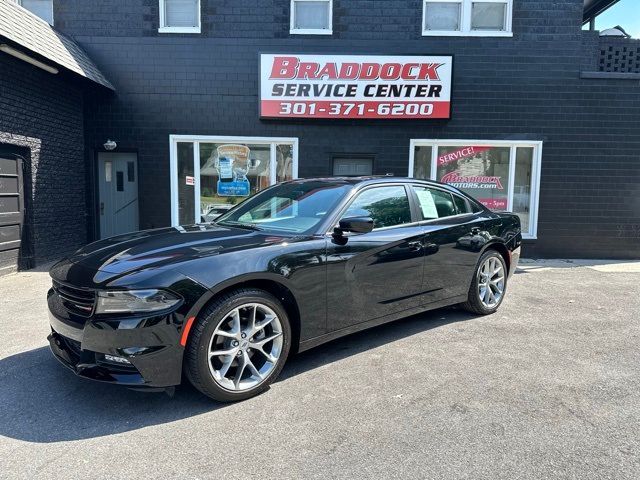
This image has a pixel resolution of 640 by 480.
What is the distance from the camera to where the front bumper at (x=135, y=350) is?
278cm

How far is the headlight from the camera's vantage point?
9.23ft

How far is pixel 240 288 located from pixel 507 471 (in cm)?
193

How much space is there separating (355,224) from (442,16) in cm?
723

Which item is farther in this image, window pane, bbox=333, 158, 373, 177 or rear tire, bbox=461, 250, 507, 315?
window pane, bbox=333, 158, 373, 177

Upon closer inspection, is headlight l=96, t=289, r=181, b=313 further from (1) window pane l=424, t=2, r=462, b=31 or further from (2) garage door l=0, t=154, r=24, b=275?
(1) window pane l=424, t=2, r=462, b=31

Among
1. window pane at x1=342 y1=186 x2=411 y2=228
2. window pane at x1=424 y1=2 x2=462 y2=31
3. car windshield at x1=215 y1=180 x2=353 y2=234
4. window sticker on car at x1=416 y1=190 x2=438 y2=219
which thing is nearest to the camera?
car windshield at x1=215 y1=180 x2=353 y2=234

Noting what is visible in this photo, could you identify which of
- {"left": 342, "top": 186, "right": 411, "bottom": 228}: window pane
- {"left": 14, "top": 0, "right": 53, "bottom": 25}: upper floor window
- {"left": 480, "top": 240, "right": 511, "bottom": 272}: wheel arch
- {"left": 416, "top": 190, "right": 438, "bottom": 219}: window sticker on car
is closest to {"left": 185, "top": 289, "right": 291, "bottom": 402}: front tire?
Result: {"left": 342, "top": 186, "right": 411, "bottom": 228}: window pane

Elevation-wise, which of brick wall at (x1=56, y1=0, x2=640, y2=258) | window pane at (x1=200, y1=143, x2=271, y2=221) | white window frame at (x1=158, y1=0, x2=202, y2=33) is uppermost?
white window frame at (x1=158, y1=0, x2=202, y2=33)

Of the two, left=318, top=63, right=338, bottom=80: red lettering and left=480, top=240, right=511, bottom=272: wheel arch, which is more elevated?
left=318, top=63, right=338, bottom=80: red lettering

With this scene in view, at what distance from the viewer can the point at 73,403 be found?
3086mm

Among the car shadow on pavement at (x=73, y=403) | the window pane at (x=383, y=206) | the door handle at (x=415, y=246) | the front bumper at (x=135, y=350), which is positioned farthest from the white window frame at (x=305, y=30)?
the front bumper at (x=135, y=350)

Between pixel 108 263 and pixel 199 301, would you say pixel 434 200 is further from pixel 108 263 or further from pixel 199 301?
pixel 108 263

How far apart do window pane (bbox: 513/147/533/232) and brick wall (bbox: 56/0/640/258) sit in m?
0.28

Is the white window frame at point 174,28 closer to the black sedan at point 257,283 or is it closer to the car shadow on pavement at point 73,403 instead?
the black sedan at point 257,283
